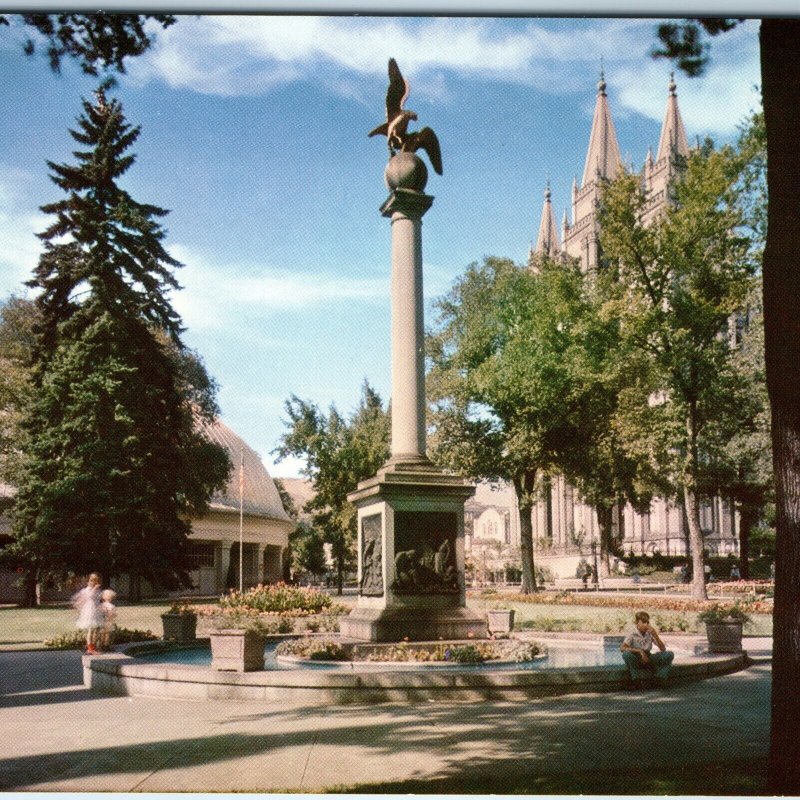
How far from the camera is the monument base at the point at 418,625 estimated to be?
14266 millimetres

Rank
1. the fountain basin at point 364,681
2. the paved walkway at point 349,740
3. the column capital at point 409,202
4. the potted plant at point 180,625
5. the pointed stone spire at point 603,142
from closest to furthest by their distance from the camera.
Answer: the paved walkway at point 349,740 < the fountain basin at point 364,681 < the pointed stone spire at point 603,142 < the column capital at point 409,202 < the potted plant at point 180,625

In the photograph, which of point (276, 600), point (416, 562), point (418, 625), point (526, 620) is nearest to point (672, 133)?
point (416, 562)

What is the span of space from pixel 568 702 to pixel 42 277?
17176 millimetres

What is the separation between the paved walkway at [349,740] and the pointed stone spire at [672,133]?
25.0ft

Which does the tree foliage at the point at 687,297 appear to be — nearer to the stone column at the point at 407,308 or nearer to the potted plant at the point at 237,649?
the stone column at the point at 407,308

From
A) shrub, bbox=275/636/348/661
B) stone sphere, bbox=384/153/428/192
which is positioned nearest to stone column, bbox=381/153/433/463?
stone sphere, bbox=384/153/428/192

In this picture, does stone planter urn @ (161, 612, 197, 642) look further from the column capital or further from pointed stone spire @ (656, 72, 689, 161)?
pointed stone spire @ (656, 72, 689, 161)

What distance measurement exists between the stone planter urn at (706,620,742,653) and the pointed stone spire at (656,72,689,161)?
8.38 m

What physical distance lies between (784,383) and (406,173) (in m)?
10.4

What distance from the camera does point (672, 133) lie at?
20.3 meters

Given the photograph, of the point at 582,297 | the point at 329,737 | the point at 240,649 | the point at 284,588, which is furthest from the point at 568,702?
the point at 582,297

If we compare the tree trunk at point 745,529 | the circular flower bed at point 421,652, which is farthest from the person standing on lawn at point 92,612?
the tree trunk at point 745,529

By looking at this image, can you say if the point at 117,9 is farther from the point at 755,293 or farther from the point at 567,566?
the point at 567,566

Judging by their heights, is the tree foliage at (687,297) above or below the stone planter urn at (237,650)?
above
